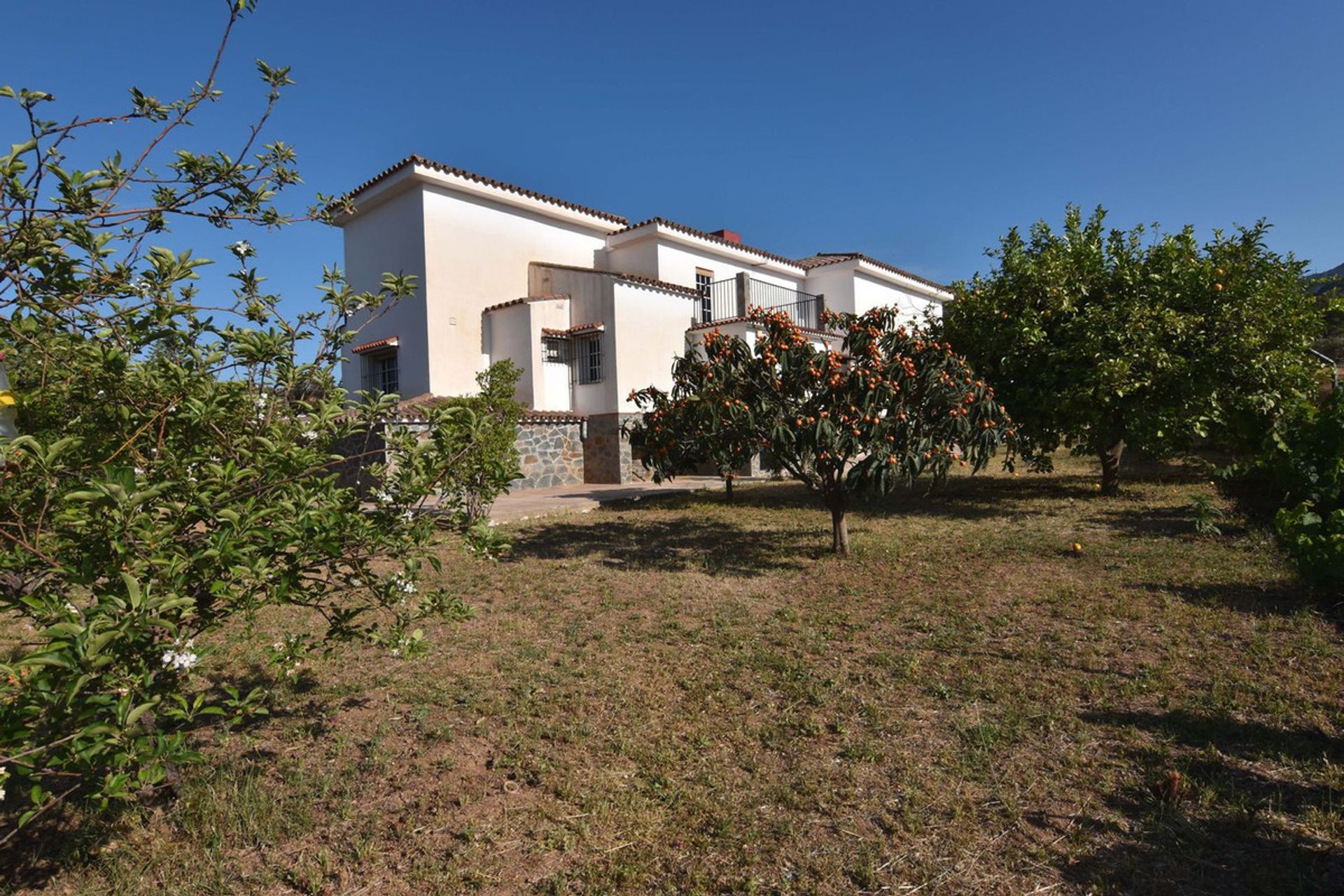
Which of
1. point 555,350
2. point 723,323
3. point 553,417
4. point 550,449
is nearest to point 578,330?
point 555,350

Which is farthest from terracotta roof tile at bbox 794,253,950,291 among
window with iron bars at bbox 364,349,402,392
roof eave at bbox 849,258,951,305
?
window with iron bars at bbox 364,349,402,392

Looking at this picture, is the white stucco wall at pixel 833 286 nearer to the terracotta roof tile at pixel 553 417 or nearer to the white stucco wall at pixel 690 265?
the white stucco wall at pixel 690 265

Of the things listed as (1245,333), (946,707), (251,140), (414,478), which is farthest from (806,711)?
(1245,333)

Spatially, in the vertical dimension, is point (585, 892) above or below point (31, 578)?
below

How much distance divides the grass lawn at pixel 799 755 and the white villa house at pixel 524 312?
12129mm

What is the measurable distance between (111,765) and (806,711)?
10.9ft

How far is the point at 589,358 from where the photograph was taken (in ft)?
63.1

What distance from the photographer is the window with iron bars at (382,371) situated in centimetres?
1944

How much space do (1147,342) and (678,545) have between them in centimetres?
783

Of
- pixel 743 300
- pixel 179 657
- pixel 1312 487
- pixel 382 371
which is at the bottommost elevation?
pixel 179 657

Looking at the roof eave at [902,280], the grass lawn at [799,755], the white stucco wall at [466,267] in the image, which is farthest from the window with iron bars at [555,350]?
the grass lawn at [799,755]

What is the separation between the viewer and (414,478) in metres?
3.16

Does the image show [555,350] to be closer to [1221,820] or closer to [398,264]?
[398,264]

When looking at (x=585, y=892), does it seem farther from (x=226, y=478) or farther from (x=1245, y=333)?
(x=1245, y=333)
